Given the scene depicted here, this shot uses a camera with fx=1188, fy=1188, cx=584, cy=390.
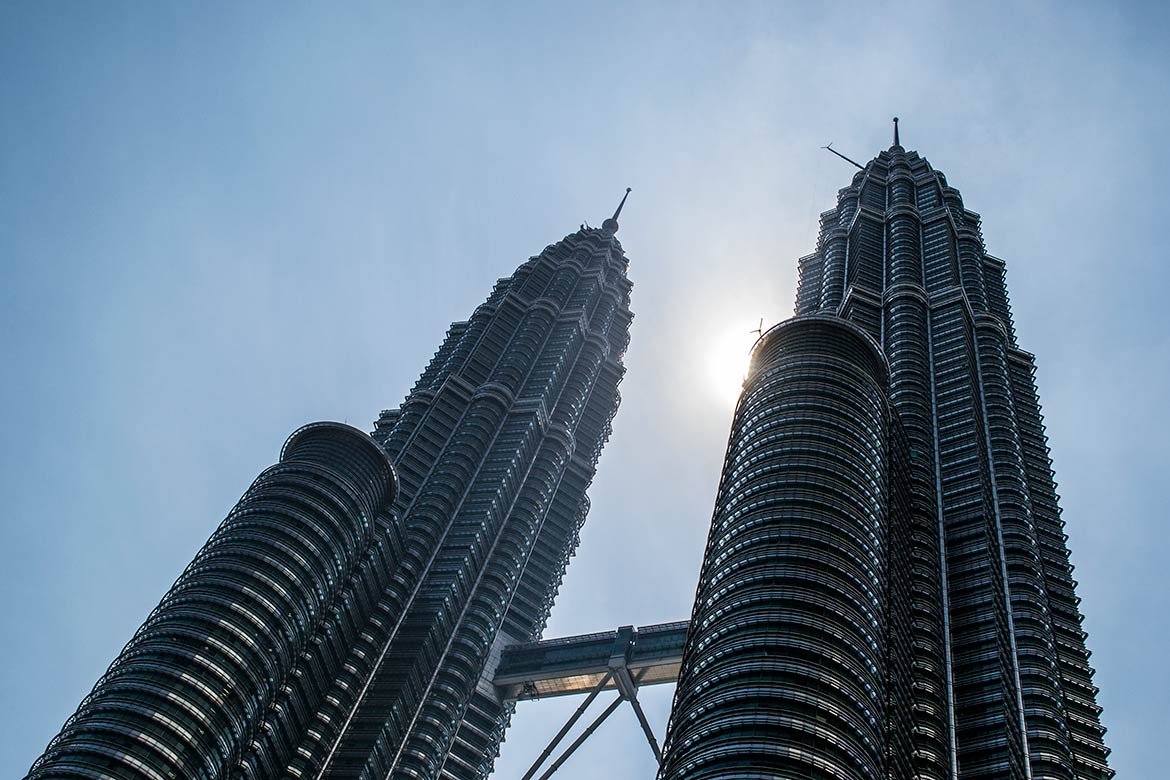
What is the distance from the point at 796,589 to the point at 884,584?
426 inches

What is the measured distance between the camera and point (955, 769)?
9788cm

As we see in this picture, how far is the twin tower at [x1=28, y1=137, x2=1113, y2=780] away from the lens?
311 ft

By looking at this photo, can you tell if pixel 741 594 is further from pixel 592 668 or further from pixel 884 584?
pixel 592 668

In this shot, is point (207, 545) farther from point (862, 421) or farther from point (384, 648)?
point (862, 421)

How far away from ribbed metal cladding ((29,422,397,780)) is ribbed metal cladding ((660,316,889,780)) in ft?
135

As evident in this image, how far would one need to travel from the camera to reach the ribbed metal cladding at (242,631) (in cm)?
10162

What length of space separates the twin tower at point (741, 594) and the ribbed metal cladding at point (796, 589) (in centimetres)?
27

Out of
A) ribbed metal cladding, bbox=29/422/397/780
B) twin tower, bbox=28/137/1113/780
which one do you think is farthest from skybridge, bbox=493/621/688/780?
ribbed metal cladding, bbox=29/422/397/780

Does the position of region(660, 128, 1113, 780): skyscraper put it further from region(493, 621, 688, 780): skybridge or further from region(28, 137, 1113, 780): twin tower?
region(493, 621, 688, 780): skybridge

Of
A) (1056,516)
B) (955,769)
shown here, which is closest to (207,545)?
(955,769)

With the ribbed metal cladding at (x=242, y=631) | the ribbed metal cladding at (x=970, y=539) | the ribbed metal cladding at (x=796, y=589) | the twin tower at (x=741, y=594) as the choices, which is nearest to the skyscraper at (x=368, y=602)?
the ribbed metal cladding at (x=242, y=631)

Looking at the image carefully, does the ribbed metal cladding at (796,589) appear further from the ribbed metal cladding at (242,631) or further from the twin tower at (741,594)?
the ribbed metal cladding at (242,631)

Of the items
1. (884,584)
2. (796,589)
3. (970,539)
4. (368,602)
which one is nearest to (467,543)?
(368,602)

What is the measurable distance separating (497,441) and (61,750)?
278 ft
